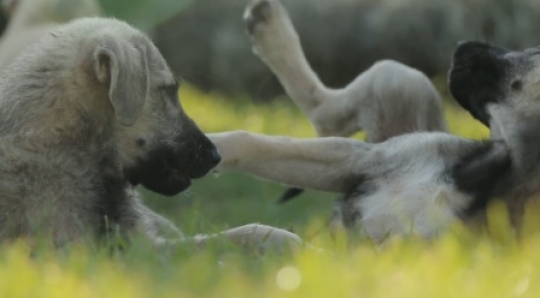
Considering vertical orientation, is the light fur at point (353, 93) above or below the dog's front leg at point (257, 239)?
below

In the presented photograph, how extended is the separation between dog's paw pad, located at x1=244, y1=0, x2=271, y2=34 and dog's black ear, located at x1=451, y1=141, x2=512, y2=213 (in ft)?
4.89

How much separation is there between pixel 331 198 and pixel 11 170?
293 cm

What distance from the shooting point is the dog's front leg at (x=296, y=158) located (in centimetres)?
504

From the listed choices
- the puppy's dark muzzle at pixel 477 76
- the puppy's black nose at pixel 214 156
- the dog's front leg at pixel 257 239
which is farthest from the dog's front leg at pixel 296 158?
the dog's front leg at pixel 257 239

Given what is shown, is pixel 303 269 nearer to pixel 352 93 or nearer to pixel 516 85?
pixel 516 85

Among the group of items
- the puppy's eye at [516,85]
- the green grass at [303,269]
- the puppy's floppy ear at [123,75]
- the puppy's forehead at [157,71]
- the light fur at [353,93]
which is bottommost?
the light fur at [353,93]

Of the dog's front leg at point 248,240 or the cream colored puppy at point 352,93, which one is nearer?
the dog's front leg at point 248,240

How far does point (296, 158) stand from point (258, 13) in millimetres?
1191

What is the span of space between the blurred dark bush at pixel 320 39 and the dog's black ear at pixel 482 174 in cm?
578

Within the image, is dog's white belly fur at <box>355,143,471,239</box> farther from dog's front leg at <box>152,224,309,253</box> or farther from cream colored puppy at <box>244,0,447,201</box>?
cream colored puppy at <box>244,0,447,201</box>

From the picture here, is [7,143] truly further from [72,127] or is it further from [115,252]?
[115,252]

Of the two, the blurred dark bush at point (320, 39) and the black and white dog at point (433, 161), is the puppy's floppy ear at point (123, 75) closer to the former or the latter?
the black and white dog at point (433, 161)

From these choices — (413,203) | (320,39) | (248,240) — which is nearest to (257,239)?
(248,240)

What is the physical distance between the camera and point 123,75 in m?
4.27
